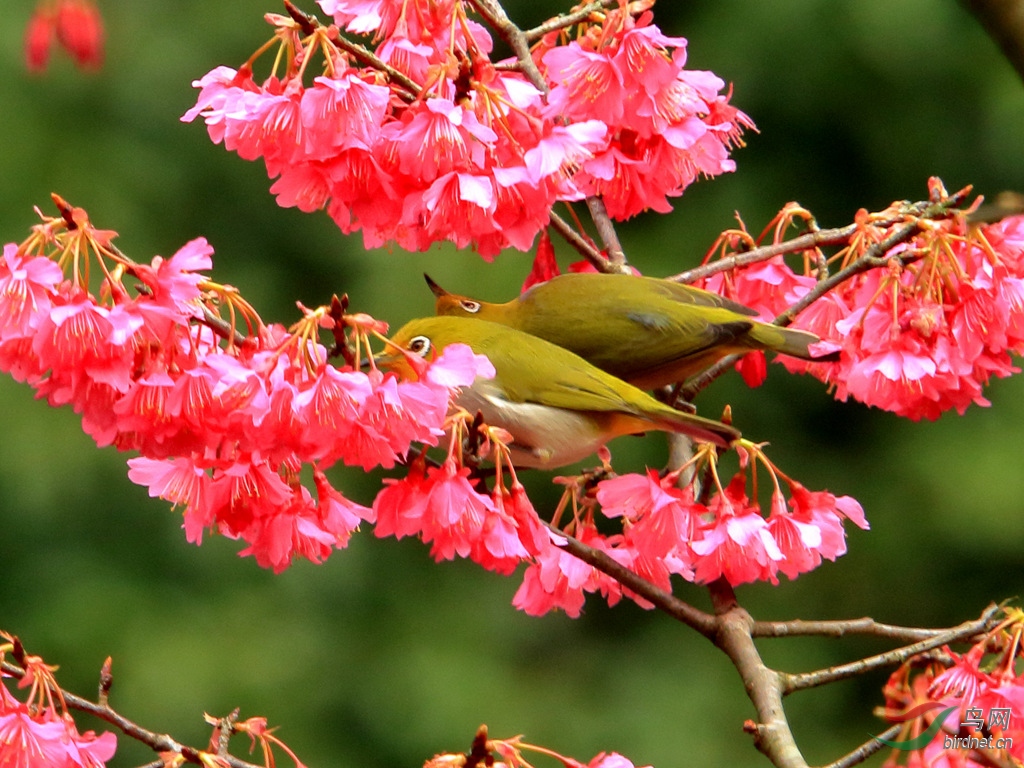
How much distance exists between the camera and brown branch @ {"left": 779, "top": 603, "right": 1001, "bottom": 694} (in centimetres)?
190

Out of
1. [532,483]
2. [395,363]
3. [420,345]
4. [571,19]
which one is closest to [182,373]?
[395,363]

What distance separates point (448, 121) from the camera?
1.87 metres

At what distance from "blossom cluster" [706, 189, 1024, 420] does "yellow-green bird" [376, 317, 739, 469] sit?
36cm

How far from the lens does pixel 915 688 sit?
2.12 m

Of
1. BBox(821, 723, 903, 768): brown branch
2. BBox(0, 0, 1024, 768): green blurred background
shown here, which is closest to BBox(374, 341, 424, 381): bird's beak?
BBox(821, 723, 903, 768): brown branch

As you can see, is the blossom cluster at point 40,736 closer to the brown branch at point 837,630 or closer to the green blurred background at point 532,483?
the brown branch at point 837,630

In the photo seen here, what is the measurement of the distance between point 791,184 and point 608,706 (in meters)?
2.41

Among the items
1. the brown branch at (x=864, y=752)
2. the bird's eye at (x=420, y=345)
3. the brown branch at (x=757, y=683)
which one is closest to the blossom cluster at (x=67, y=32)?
the bird's eye at (x=420, y=345)

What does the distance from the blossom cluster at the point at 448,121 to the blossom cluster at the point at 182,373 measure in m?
0.31

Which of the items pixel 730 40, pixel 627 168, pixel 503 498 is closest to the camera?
pixel 503 498

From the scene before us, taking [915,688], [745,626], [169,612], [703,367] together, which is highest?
[703,367]

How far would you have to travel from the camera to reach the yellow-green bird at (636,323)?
2.41 m

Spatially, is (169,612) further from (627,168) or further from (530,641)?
(627,168)

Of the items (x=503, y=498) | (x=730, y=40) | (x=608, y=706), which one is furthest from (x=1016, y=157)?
(x=503, y=498)
